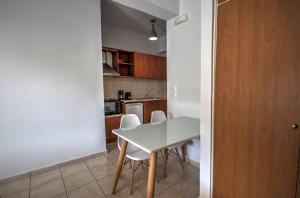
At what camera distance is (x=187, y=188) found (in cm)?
188

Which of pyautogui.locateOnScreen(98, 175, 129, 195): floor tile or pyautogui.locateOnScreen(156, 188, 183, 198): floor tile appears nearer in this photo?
pyautogui.locateOnScreen(156, 188, 183, 198): floor tile

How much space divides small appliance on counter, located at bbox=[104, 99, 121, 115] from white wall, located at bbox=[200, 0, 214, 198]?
8.15 ft

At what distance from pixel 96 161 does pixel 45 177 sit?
28.5 inches

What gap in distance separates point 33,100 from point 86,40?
123cm

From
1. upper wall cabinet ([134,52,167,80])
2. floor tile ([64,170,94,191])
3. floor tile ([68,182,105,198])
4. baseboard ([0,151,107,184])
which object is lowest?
floor tile ([68,182,105,198])

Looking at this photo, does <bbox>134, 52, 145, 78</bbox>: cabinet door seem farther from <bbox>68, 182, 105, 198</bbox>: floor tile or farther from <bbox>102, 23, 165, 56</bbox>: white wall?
<bbox>68, 182, 105, 198</bbox>: floor tile

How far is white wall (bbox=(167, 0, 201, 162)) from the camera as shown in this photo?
2.36 meters

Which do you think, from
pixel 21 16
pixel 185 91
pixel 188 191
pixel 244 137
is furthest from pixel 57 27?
pixel 188 191

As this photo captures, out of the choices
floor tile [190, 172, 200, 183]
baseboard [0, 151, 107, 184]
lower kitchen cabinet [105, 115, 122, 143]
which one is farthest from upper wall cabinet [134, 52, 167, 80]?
floor tile [190, 172, 200, 183]

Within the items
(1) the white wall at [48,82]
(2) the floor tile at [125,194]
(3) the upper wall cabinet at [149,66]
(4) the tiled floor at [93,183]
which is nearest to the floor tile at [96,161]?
(4) the tiled floor at [93,183]

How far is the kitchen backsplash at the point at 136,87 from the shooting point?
13.1 ft

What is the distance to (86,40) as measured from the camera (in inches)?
99.9

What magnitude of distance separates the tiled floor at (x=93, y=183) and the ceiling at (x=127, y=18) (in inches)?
119

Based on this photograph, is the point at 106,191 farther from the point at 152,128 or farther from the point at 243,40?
the point at 243,40
